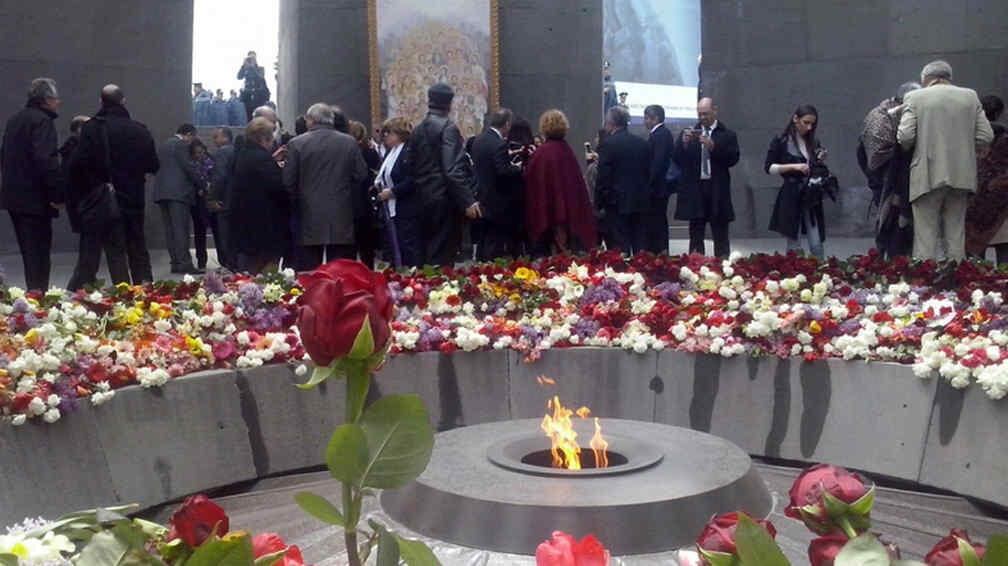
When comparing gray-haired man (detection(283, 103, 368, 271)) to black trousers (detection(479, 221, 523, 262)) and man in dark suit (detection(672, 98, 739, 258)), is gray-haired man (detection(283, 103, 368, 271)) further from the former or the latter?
man in dark suit (detection(672, 98, 739, 258))

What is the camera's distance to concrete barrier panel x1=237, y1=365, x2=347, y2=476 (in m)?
5.14

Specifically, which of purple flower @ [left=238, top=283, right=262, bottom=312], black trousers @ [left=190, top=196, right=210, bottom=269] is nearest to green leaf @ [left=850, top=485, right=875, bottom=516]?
purple flower @ [left=238, top=283, right=262, bottom=312]

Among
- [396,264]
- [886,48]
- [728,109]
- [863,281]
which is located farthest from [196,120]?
[863,281]

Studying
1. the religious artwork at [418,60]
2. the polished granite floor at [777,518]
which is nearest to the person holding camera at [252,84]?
the religious artwork at [418,60]

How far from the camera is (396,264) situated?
9570 mm

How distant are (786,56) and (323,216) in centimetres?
887

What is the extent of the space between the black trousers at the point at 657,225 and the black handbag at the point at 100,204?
4.38 metres

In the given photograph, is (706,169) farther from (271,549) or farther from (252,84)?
(252,84)

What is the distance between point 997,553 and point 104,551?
0.79 m

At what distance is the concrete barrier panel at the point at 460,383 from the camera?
5531mm

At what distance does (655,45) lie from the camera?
2453 centimetres

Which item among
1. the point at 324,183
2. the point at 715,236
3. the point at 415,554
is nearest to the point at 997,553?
the point at 415,554

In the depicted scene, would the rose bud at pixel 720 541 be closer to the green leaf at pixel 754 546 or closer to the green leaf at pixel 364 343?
the green leaf at pixel 754 546

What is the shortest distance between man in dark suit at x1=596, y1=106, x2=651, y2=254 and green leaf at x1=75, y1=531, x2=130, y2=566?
950 centimetres
